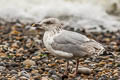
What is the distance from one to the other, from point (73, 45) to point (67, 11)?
752 cm

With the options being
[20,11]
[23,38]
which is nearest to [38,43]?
[23,38]

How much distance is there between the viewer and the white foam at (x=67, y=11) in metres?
12.1

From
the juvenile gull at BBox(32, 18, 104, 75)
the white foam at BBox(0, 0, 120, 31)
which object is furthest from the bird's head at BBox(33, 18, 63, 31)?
the white foam at BBox(0, 0, 120, 31)

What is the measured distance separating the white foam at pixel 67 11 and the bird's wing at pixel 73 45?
207 inches

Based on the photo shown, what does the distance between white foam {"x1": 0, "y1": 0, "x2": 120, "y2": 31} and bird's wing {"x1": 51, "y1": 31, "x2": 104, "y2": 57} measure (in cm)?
527

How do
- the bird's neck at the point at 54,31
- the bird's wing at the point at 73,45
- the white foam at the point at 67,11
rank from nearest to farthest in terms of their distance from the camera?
the bird's wing at the point at 73,45 < the bird's neck at the point at 54,31 < the white foam at the point at 67,11

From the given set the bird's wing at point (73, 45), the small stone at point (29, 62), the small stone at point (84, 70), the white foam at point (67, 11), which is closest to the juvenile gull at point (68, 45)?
the bird's wing at point (73, 45)

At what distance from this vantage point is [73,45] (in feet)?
19.2

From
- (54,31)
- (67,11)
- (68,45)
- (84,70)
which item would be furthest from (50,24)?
(67,11)

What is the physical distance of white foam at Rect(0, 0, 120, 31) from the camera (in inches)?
476

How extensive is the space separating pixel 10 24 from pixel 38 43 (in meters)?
2.59

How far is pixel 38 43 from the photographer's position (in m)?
8.73

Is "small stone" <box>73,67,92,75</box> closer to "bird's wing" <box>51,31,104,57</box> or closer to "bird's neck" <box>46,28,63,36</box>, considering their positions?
"bird's wing" <box>51,31,104,57</box>

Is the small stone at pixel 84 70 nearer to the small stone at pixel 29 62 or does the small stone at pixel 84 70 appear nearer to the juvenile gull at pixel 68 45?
the juvenile gull at pixel 68 45
